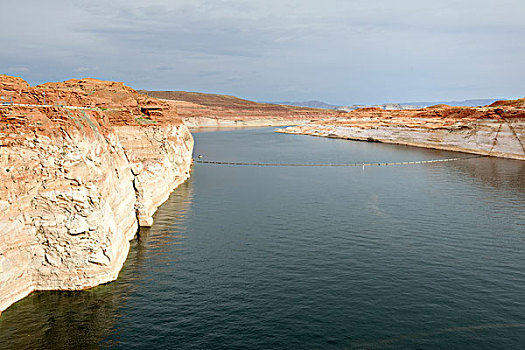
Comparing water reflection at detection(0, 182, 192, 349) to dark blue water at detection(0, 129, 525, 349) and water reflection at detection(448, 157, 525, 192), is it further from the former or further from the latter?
water reflection at detection(448, 157, 525, 192)

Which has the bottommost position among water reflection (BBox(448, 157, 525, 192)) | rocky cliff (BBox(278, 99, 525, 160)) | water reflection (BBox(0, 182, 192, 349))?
water reflection (BBox(0, 182, 192, 349))

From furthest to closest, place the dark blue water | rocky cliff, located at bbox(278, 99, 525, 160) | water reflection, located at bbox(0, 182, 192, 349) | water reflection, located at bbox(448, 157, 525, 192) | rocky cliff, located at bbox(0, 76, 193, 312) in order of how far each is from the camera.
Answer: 1. rocky cliff, located at bbox(278, 99, 525, 160)
2. water reflection, located at bbox(448, 157, 525, 192)
3. rocky cliff, located at bbox(0, 76, 193, 312)
4. the dark blue water
5. water reflection, located at bbox(0, 182, 192, 349)

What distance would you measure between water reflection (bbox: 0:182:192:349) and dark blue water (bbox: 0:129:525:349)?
0.27ft

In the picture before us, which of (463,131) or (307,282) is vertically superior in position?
(463,131)

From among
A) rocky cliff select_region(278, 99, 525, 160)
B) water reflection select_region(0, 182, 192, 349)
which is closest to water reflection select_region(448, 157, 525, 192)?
rocky cliff select_region(278, 99, 525, 160)

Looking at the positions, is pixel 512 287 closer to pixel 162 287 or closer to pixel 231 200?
pixel 162 287

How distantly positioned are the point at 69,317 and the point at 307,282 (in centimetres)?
1420

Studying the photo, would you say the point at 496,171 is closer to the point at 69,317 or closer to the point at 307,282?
the point at 307,282

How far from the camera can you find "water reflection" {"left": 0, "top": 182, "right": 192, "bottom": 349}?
1814 cm

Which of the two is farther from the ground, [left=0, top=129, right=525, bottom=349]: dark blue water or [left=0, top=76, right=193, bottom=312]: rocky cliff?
[left=0, top=76, right=193, bottom=312]: rocky cliff

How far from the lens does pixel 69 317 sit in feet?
66.0

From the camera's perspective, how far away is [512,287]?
24250 mm

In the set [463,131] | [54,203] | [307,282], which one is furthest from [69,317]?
[463,131]

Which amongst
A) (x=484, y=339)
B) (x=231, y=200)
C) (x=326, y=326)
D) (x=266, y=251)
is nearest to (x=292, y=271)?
(x=266, y=251)
